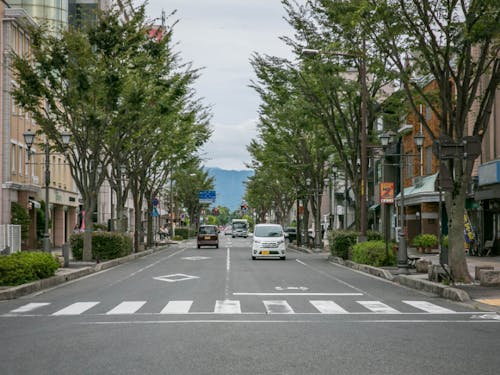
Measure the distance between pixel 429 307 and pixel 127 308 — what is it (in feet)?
20.8

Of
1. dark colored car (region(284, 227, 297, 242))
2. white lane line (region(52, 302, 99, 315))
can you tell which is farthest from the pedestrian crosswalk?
dark colored car (region(284, 227, 297, 242))

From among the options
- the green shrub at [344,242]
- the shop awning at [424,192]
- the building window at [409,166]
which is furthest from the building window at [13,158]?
the building window at [409,166]

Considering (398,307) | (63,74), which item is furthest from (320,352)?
(63,74)

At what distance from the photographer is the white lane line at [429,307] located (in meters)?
→ 15.1

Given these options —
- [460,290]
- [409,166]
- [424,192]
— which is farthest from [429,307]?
[409,166]

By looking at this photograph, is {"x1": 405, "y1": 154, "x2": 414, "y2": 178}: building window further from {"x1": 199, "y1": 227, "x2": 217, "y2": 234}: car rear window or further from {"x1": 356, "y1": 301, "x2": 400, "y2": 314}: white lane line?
{"x1": 356, "y1": 301, "x2": 400, "y2": 314}: white lane line

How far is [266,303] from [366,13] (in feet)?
30.4

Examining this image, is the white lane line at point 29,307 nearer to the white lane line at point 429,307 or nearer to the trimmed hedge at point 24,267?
the trimmed hedge at point 24,267

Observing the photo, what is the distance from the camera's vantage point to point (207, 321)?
42.9 ft

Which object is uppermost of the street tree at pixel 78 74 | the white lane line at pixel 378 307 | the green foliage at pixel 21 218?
the street tree at pixel 78 74

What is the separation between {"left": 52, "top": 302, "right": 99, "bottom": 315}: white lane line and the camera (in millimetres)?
14959

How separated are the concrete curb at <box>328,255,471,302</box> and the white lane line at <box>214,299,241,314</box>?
5.15m

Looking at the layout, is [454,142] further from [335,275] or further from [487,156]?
[487,156]

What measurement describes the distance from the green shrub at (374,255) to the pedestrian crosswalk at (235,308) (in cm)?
1191
